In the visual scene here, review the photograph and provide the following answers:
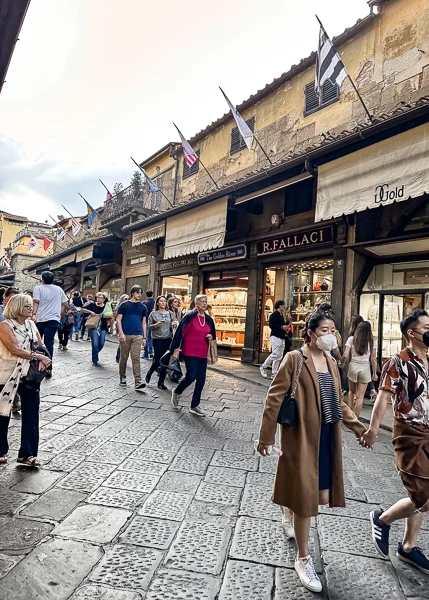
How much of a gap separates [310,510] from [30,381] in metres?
2.73

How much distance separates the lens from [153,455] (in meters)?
4.17

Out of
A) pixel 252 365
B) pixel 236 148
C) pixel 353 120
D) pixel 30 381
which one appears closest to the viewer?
pixel 30 381

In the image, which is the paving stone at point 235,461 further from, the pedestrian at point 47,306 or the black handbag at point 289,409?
the pedestrian at point 47,306

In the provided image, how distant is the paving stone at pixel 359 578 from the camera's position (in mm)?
2246

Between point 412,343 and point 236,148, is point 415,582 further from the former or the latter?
point 236,148

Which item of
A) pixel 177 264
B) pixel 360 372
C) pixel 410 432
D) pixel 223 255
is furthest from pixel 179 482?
pixel 177 264

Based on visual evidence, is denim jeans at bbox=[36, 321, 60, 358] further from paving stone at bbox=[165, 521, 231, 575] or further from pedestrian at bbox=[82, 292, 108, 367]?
paving stone at bbox=[165, 521, 231, 575]

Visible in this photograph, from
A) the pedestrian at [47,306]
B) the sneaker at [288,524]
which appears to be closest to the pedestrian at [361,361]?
the sneaker at [288,524]

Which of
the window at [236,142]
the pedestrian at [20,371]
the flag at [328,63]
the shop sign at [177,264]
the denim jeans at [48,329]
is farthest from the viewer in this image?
the shop sign at [177,264]

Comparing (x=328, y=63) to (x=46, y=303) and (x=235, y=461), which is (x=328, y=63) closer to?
(x=46, y=303)

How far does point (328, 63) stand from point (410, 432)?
25.7 feet

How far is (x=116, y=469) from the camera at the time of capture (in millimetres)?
3764

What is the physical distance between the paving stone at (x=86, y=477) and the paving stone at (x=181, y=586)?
128 centimetres

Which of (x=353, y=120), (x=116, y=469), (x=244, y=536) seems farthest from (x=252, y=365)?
(x=244, y=536)
